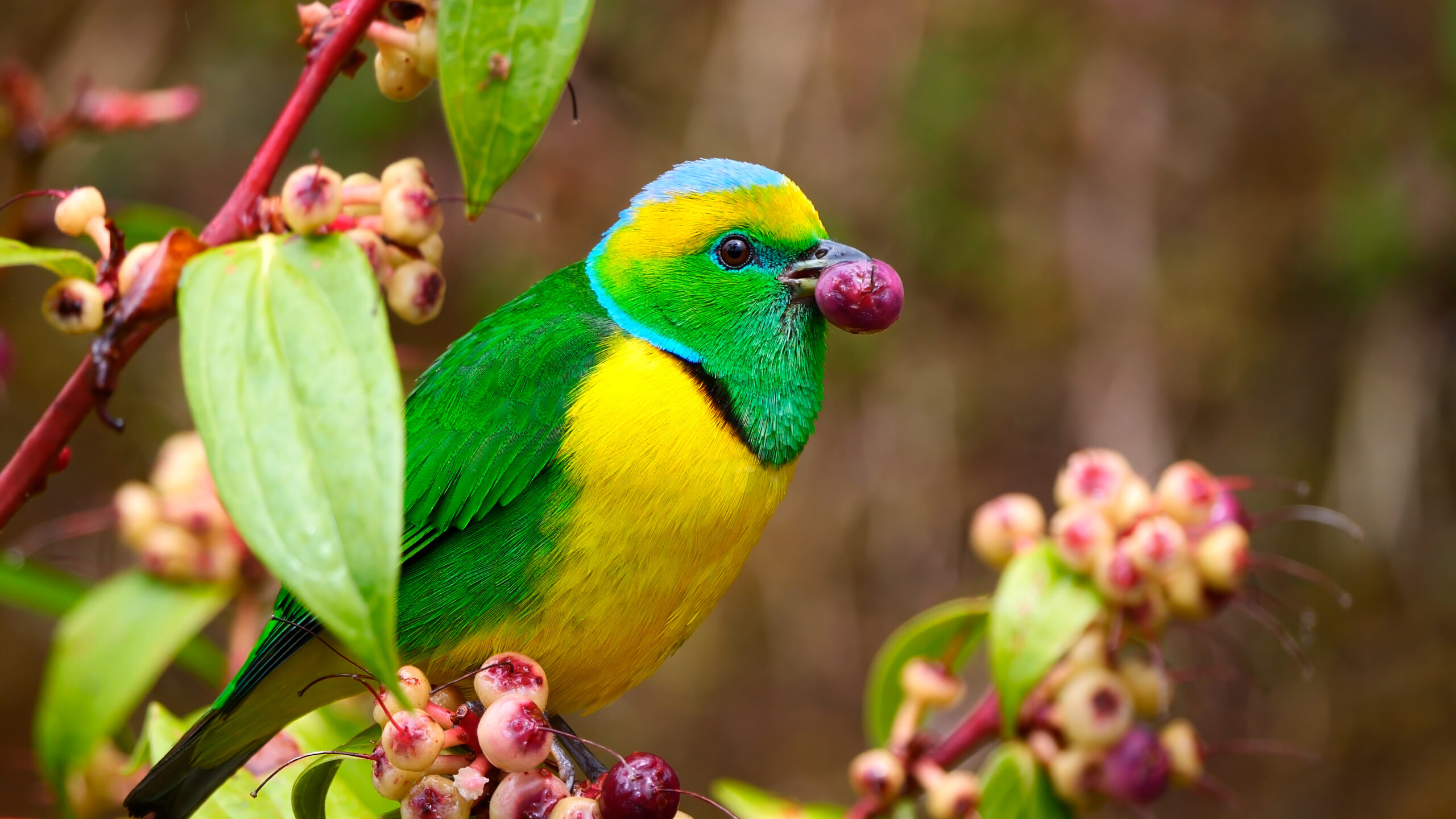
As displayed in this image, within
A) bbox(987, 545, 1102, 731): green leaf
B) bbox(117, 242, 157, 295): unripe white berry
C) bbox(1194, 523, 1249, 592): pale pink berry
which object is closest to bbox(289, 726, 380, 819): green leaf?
bbox(117, 242, 157, 295): unripe white berry

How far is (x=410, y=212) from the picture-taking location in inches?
38.6

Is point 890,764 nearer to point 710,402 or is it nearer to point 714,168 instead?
point 710,402

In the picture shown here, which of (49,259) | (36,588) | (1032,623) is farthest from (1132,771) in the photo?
(36,588)

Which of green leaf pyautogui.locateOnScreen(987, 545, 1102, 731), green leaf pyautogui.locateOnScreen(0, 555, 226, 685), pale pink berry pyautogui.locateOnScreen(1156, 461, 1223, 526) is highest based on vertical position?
pale pink berry pyautogui.locateOnScreen(1156, 461, 1223, 526)

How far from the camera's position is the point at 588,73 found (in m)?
3.89

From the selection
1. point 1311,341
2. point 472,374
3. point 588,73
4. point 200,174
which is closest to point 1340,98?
point 1311,341

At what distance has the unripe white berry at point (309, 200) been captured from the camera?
91 cm

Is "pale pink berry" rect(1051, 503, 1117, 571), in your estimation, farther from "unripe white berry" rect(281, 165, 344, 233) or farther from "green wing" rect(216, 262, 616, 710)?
"unripe white berry" rect(281, 165, 344, 233)

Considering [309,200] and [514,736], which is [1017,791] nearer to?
[514,736]

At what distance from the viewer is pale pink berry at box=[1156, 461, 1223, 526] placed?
1462mm

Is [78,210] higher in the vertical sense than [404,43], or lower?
lower

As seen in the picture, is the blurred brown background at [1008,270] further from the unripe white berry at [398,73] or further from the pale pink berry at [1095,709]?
the unripe white berry at [398,73]

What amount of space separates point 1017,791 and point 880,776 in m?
0.16

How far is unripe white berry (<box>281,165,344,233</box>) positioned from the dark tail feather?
2.15 ft
